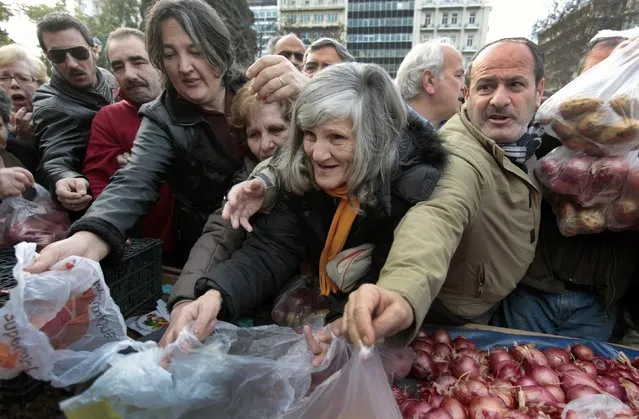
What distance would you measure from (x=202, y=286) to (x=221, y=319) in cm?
13

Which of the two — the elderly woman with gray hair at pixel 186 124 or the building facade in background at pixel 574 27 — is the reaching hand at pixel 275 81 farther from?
the building facade in background at pixel 574 27

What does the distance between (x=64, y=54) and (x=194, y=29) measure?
3.67 ft

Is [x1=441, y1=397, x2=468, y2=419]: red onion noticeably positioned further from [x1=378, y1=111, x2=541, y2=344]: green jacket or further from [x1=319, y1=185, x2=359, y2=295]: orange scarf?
[x1=319, y1=185, x2=359, y2=295]: orange scarf

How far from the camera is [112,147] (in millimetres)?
2070

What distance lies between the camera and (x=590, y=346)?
1.58 m

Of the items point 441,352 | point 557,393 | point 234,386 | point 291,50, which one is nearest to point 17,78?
point 291,50

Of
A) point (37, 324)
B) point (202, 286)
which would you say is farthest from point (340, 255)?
point (37, 324)

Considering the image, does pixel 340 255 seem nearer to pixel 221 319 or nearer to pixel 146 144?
pixel 221 319

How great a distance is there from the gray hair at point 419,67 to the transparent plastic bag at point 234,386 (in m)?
2.45

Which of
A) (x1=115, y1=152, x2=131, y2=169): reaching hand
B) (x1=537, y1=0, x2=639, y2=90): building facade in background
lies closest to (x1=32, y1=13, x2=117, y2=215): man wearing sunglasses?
(x1=115, y1=152, x2=131, y2=169): reaching hand

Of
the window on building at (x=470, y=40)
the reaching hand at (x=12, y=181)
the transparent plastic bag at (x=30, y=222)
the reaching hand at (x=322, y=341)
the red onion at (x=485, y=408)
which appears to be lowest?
the red onion at (x=485, y=408)

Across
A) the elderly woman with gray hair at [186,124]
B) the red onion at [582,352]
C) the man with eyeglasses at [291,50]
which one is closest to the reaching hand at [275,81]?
the elderly woman with gray hair at [186,124]

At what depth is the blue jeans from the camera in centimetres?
182

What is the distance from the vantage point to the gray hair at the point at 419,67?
303 cm
